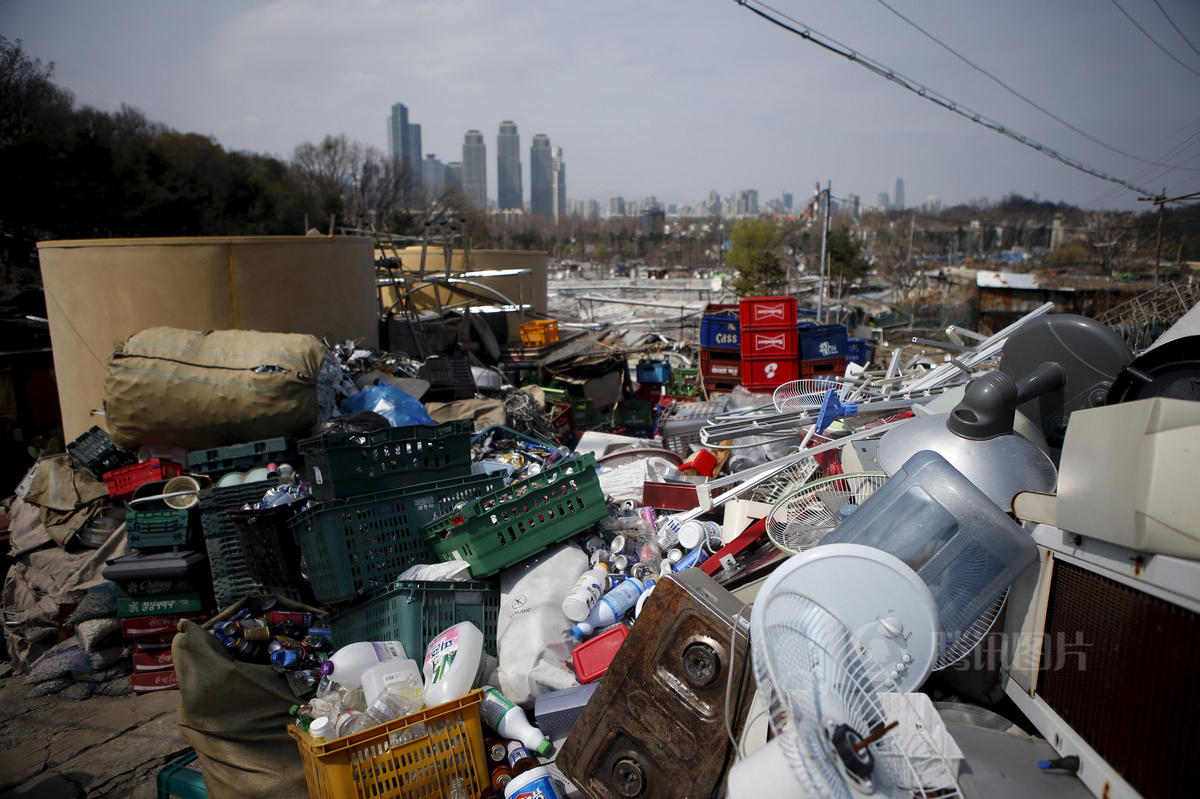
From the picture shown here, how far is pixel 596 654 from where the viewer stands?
2.79 m

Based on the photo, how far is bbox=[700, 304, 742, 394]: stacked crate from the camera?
7.70 metres

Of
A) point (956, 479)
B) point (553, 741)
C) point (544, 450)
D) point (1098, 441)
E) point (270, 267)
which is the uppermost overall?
point (270, 267)

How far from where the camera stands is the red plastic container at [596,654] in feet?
9.04

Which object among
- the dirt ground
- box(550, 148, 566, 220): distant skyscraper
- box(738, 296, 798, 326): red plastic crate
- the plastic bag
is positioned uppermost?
box(550, 148, 566, 220): distant skyscraper

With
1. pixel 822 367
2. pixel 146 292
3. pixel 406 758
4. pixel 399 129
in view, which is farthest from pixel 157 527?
pixel 399 129

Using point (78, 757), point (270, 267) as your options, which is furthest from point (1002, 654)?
point (270, 267)

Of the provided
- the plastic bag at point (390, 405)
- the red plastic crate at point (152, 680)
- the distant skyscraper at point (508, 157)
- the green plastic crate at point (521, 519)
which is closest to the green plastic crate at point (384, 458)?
the green plastic crate at point (521, 519)

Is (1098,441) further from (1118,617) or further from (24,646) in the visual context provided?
(24,646)

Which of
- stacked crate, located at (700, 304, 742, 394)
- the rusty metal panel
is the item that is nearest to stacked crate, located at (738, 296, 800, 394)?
stacked crate, located at (700, 304, 742, 394)

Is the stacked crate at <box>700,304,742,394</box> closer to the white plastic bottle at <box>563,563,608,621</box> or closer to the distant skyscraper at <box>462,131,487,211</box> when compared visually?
the white plastic bottle at <box>563,563,608,621</box>

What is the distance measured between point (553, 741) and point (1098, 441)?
6.96 feet

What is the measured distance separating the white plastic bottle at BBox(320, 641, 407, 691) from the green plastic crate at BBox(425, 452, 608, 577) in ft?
1.75

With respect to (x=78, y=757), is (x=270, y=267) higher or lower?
higher

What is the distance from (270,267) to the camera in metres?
6.50
